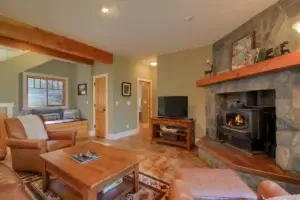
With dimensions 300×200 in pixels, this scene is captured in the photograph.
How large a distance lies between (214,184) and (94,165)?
1.18m

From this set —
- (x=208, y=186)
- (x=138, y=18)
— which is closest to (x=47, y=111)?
(x=138, y=18)

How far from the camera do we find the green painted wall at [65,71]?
18.8 ft

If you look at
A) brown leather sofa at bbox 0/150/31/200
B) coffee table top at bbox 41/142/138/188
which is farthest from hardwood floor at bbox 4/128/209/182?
brown leather sofa at bbox 0/150/31/200

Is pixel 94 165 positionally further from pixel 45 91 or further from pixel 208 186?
pixel 45 91

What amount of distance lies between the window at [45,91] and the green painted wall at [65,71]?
0.21 m

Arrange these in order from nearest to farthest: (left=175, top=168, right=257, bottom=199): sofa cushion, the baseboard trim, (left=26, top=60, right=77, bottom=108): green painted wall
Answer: (left=175, top=168, right=257, bottom=199): sofa cushion, the baseboard trim, (left=26, top=60, right=77, bottom=108): green painted wall

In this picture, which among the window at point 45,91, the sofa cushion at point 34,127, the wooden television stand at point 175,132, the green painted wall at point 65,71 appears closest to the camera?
the sofa cushion at point 34,127

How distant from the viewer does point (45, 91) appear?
580 cm

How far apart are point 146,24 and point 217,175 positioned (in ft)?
8.44

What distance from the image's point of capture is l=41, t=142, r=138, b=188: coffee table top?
4.91 ft

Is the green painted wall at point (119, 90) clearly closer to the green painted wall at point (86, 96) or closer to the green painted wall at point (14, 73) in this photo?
the green painted wall at point (86, 96)

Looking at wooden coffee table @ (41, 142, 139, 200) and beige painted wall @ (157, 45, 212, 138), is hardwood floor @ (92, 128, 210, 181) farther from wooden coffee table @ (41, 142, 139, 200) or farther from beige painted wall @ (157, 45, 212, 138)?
beige painted wall @ (157, 45, 212, 138)

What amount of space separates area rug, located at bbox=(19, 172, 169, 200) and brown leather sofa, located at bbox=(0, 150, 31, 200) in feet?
1.71

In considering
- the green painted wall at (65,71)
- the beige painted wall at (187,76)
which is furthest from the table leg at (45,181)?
the green painted wall at (65,71)
